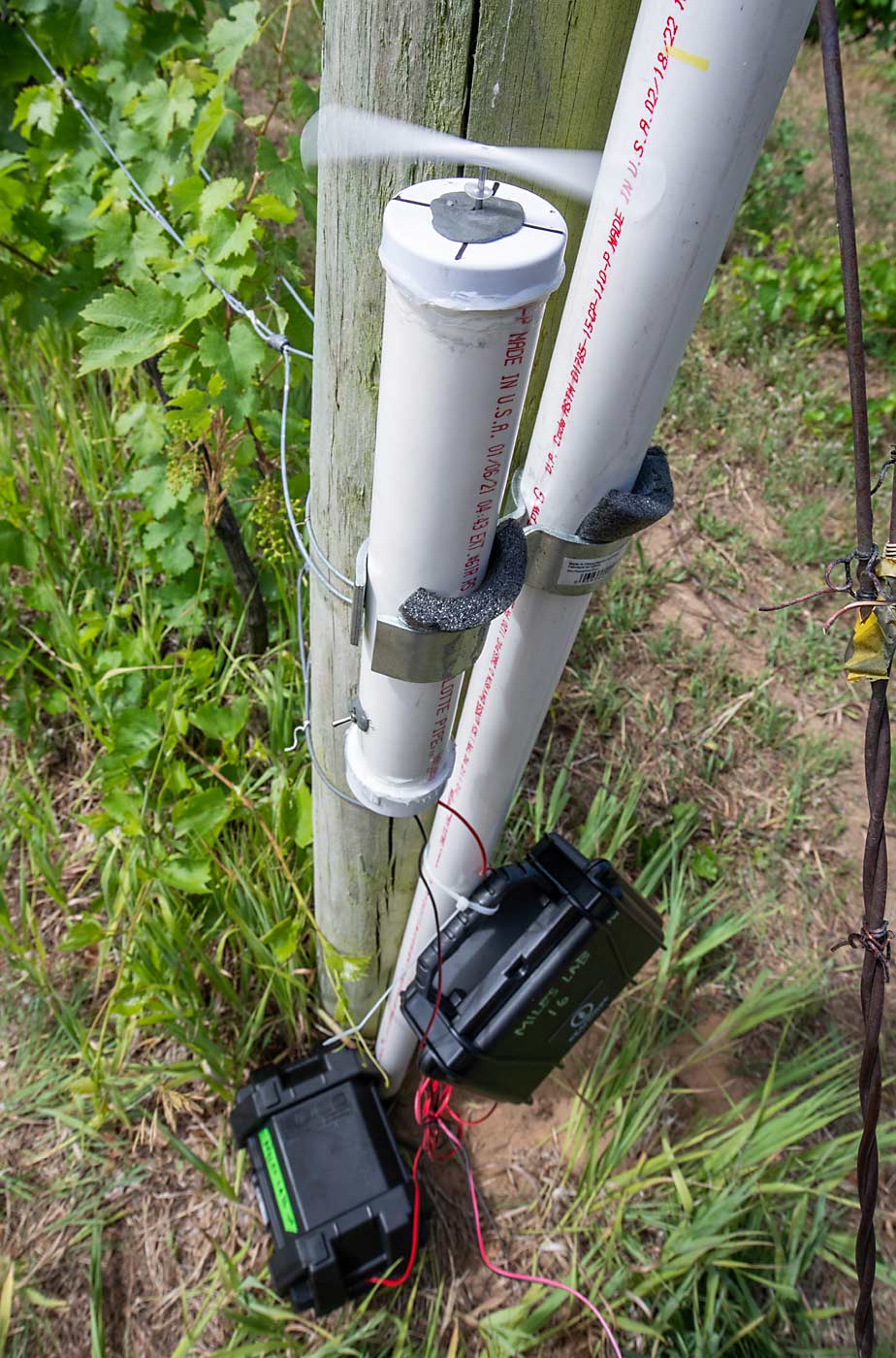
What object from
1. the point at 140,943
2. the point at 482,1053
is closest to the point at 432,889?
the point at 482,1053

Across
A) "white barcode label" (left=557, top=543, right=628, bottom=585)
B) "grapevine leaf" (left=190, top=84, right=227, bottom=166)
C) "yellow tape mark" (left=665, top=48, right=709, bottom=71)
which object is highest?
"yellow tape mark" (left=665, top=48, right=709, bottom=71)

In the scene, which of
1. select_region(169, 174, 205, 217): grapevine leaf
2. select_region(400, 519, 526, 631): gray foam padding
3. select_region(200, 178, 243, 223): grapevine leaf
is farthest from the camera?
select_region(169, 174, 205, 217): grapevine leaf

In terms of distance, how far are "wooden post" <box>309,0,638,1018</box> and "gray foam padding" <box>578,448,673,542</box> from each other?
0.56 feet

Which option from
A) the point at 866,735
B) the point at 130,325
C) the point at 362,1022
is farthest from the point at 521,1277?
the point at 130,325

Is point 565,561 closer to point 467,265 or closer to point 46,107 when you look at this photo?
point 467,265

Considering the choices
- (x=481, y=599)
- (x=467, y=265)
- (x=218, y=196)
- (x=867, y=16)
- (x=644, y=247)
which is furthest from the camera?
(x=867, y=16)

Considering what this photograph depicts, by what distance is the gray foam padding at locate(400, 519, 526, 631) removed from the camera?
0.73 m

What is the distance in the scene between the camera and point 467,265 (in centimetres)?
53

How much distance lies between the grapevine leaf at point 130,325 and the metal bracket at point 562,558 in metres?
0.89

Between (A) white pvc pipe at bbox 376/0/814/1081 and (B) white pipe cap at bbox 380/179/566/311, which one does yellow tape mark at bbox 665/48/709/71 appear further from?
(B) white pipe cap at bbox 380/179/566/311

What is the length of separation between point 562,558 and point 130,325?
104 centimetres

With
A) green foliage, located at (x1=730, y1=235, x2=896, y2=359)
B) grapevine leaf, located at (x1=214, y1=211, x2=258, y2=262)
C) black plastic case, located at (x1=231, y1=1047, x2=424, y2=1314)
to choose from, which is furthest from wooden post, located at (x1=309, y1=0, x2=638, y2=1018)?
green foliage, located at (x1=730, y1=235, x2=896, y2=359)

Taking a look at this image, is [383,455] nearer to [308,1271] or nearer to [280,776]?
[280,776]

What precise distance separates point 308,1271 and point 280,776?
896 millimetres
